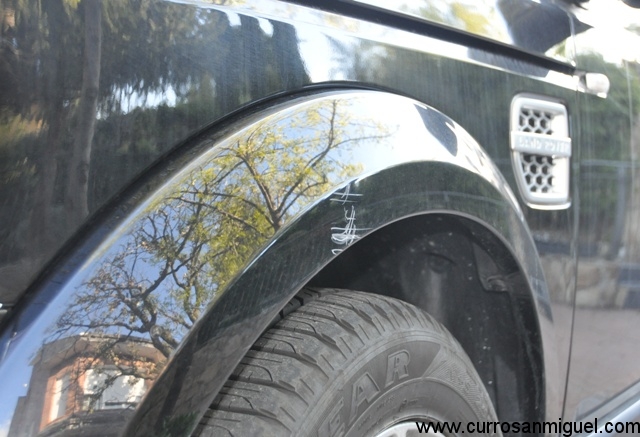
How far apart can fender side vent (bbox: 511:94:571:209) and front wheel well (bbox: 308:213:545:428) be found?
0.22m

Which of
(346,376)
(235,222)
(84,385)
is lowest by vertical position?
Result: (84,385)

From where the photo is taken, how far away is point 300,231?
3.37 feet

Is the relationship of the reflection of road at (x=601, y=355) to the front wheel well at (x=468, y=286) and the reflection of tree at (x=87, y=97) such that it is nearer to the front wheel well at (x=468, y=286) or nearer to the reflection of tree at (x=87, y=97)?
the front wheel well at (x=468, y=286)

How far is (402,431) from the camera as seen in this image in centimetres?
127

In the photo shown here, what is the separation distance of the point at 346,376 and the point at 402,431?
243 millimetres

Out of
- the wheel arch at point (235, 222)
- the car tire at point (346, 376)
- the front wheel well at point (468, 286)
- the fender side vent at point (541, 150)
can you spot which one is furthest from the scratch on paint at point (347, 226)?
the fender side vent at point (541, 150)

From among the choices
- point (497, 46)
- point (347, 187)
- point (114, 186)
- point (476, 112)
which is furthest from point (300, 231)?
point (497, 46)

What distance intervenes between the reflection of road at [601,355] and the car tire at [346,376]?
0.53m

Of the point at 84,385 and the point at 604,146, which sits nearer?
the point at 84,385

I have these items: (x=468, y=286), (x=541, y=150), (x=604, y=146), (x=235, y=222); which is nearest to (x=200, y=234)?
(x=235, y=222)

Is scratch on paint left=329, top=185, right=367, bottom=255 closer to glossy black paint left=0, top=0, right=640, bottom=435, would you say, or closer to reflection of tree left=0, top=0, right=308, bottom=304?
glossy black paint left=0, top=0, right=640, bottom=435

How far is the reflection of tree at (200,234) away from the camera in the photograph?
0.85 metres

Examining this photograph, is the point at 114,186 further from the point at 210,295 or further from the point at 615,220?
the point at 615,220

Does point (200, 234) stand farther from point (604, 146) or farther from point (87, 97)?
point (604, 146)
